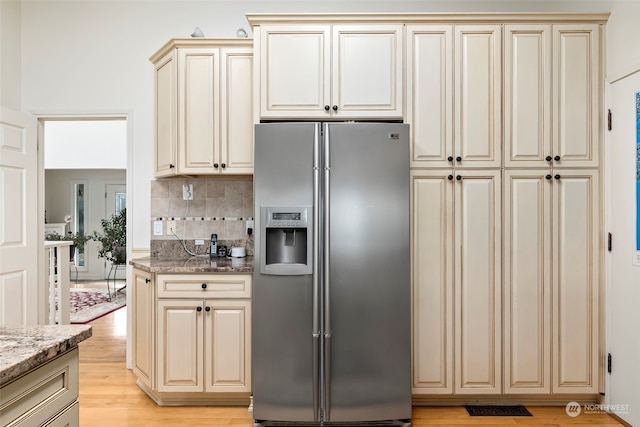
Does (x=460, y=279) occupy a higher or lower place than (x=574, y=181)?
lower

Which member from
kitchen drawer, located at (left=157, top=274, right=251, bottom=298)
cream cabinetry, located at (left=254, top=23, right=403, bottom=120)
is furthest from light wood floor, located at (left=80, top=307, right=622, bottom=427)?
cream cabinetry, located at (left=254, top=23, right=403, bottom=120)

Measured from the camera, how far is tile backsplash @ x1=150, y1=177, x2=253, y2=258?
3158mm

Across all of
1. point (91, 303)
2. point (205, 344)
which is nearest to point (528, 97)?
point (205, 344)

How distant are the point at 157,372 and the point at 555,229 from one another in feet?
8.77

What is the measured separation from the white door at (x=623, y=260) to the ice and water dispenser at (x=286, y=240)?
6.17 feet

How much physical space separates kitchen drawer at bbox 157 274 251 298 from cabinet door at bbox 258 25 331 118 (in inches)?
41.6

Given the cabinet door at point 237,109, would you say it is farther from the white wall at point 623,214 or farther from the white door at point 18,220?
the white wall at point 623,214

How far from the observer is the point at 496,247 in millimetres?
2549

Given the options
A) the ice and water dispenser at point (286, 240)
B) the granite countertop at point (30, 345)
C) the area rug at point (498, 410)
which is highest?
the ice and water dispenser at point (286, 240)

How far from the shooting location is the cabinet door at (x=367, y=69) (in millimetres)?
A: 2535

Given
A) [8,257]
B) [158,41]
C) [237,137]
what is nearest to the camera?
[237,137]

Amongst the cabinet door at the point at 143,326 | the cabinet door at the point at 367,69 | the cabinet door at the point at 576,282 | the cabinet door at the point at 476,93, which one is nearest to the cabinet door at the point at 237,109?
the cabinet door at the point at 367,69

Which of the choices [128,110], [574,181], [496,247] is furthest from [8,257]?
[574,181]

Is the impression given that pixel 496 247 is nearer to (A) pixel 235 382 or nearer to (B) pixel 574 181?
(B) pixel 574 181
